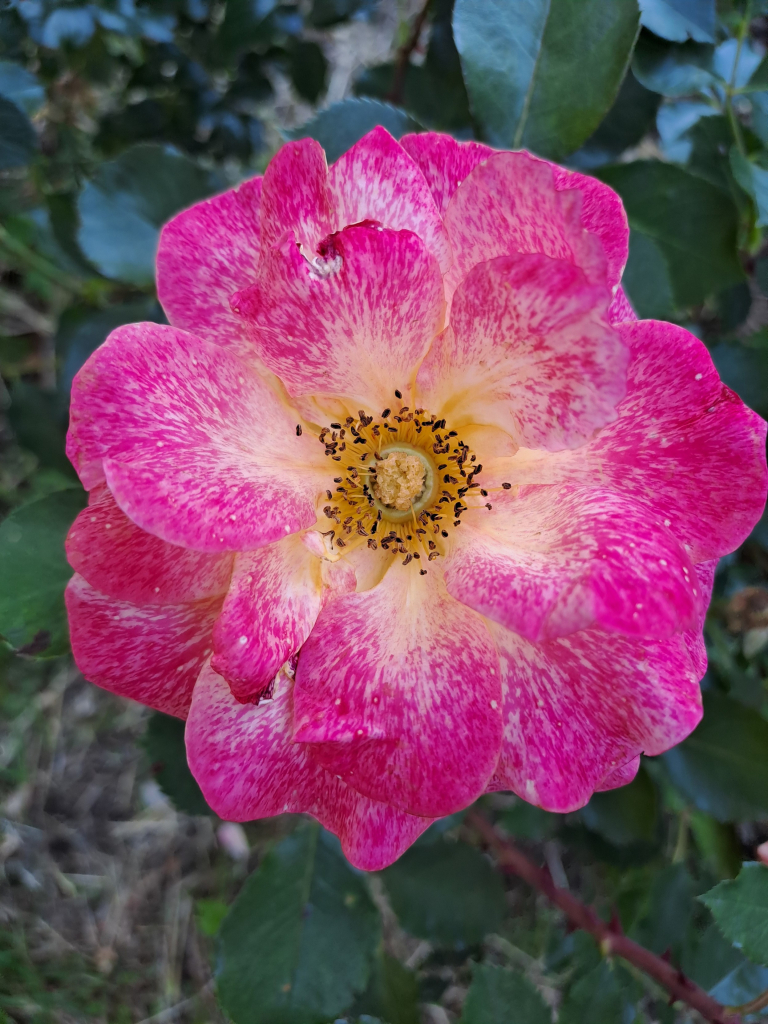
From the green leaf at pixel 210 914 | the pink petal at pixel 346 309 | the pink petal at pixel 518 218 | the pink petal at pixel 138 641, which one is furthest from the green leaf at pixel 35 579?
the green leaf at pixel 210 914

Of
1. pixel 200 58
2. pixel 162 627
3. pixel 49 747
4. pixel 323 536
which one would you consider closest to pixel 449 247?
pixel 323 536

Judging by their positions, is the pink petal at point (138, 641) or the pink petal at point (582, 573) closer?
the pink petal at point (582, 573)

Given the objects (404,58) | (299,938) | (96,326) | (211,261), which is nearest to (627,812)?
(299,938)

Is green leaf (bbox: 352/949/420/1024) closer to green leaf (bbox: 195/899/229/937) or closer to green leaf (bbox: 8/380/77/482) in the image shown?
green leaf (bbox: 195/899/229/937)

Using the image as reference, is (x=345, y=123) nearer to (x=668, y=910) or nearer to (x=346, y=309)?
(x=346, y=309)


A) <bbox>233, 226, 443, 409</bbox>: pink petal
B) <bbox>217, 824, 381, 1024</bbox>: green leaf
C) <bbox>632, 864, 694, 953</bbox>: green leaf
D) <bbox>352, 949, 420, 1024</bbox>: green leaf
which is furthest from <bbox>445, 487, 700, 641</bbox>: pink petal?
<bbox>352, 949, 420, 1024</bbox>: green leaf

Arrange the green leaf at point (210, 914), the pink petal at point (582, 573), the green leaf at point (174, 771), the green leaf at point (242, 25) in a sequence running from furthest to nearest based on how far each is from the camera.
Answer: the green leaf at point (210, 914), the green leaf at point (174, 771), the green leaf at point (242, 25), the pink petal at point (582, 573)

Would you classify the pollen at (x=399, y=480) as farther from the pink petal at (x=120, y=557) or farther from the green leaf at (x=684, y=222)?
the green leaf at (x=684, y=222)
